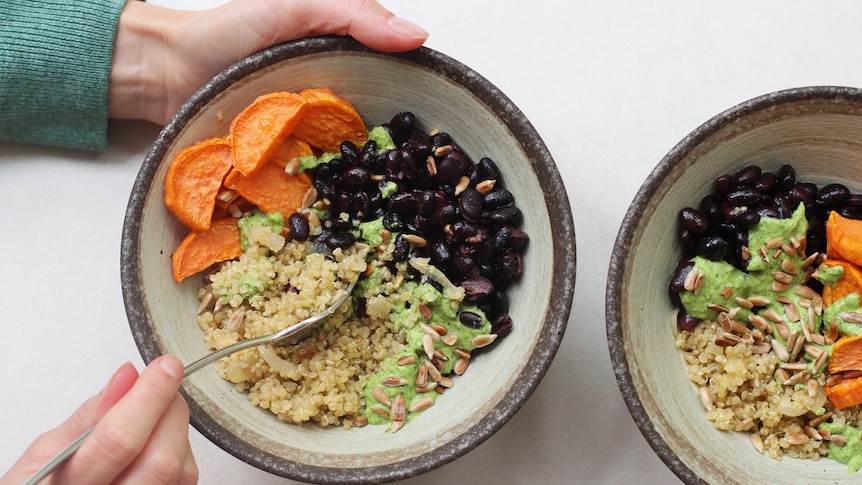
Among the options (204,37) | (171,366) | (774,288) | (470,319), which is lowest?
(171,366)

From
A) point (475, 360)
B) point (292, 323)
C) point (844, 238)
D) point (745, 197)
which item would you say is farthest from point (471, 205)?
point (844, 238)

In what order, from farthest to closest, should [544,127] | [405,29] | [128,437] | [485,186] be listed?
[544,127], [485,186], [405,29], [128,437]

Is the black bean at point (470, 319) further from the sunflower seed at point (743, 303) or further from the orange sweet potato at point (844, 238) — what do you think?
the orange sweet potato at point (844, 238)

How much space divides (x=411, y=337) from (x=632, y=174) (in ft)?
2.64

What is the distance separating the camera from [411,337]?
1.79 m

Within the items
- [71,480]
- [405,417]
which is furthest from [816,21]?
[71,480]

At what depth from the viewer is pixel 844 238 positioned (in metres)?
1.70

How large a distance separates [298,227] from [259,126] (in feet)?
0.84

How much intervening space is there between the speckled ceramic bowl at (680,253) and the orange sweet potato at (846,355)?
0.24 meters

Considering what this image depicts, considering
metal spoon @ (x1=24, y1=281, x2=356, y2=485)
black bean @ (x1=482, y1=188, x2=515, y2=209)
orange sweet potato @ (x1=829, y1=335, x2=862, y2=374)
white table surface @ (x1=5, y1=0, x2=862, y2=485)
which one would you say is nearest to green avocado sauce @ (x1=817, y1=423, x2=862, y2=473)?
orange sweet potato @ (x1=829, y1=335, x2=862, y2=374)

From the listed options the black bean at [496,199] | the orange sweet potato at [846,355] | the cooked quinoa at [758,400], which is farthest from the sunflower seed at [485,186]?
the orange sweet potato at [846,355]

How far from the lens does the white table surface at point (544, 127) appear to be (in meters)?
2.09

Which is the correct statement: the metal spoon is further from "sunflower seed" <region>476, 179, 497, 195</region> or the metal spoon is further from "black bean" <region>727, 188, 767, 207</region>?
"black bean" <region>727, 188, 767, 207</region>

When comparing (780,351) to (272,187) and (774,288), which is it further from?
(272,187)
